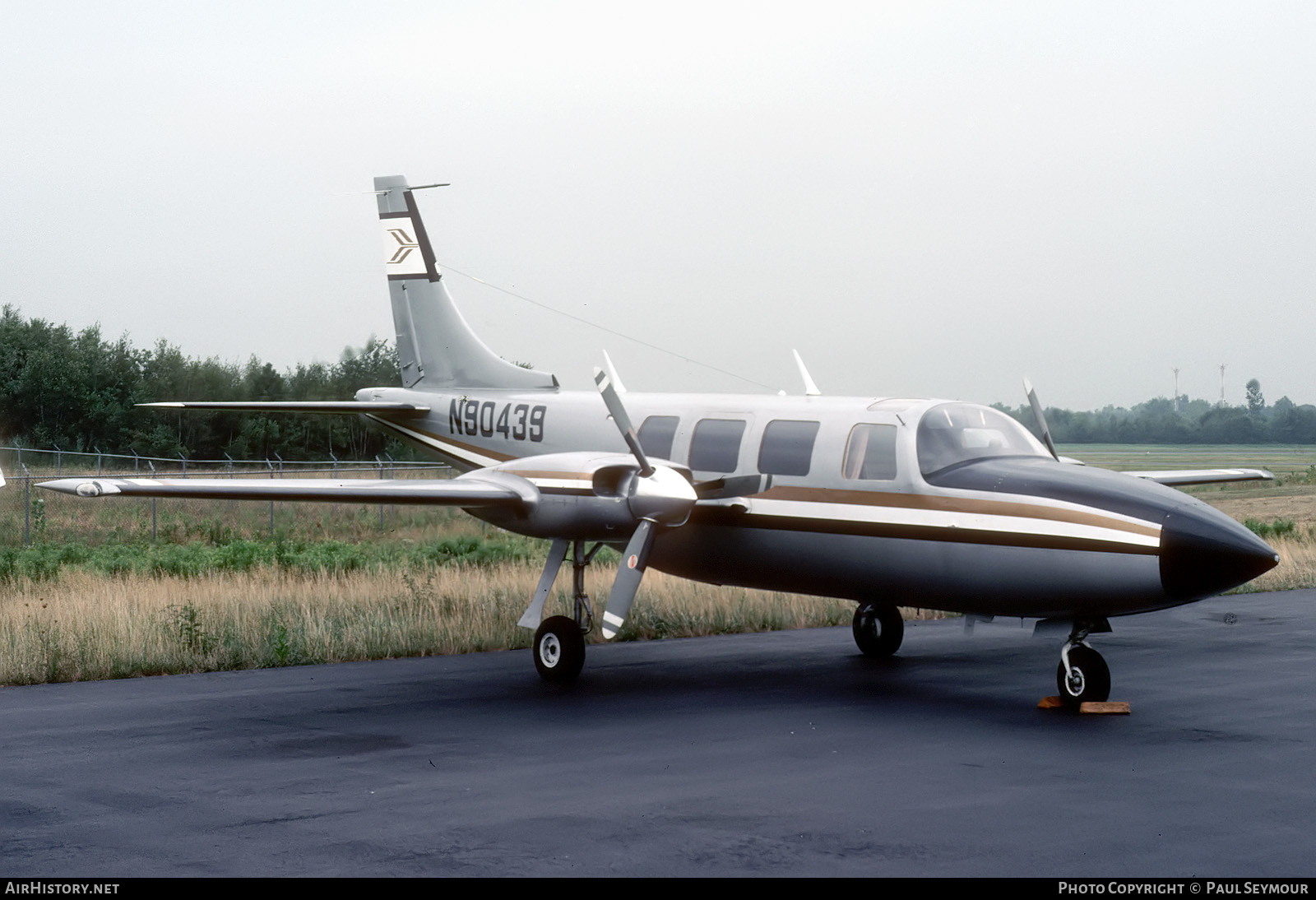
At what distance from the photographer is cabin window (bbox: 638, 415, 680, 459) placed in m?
14.9

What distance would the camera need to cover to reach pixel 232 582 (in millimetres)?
22016

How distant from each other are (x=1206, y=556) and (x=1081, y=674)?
1.63m

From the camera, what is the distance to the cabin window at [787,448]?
13.6 meters

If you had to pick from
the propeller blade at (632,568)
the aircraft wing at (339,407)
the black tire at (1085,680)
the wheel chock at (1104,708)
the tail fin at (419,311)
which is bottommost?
the wheel chock at (1104,708)

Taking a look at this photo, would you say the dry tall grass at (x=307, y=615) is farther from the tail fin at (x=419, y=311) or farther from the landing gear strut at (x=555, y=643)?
the tail fin at (x=419, y=311)

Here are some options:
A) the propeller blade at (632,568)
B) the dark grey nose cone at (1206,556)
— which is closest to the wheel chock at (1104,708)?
the dark grey nose cone at (1206,556)

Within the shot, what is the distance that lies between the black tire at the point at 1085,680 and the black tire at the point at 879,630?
329cm

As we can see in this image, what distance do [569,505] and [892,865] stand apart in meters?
6.89

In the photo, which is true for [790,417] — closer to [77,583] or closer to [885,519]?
[885,519]

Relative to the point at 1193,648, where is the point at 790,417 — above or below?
above

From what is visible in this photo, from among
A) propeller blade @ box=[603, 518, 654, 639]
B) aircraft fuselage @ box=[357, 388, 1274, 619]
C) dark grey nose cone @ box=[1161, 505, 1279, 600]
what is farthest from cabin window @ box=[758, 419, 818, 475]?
dark grey nose cone @ box=[1161, 505, 1279, 600]

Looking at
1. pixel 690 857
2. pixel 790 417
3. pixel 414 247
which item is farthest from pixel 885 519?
pixel 414 247

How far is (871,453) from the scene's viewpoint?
13.1m

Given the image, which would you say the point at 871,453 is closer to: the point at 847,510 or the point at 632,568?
the point at 847,510
